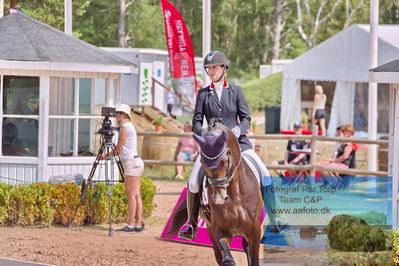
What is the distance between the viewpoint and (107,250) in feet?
42.0

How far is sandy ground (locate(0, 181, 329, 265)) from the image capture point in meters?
11.9

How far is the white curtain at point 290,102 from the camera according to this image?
33.7 meters

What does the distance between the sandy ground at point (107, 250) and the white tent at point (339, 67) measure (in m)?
15.0

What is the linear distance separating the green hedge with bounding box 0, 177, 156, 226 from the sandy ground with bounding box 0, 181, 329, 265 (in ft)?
0.76

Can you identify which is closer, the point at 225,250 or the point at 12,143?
the point at 225,250

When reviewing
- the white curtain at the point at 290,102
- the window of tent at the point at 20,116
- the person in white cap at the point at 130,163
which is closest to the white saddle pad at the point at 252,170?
the person in white cap at the point at 130,163

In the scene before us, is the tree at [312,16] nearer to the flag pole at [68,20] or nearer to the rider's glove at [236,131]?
the flag pole at [68,20]

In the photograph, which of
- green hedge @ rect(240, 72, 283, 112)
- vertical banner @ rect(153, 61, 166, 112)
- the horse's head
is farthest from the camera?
green hedge @ rect(240, 72, 283, 112)

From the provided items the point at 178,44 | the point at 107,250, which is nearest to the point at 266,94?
the point at 178,44

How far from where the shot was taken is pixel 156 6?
56469mm

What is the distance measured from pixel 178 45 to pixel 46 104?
26.6 feet

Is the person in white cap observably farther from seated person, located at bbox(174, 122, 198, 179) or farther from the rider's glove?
seated person, located at bbox(174, 122, 198, 179)

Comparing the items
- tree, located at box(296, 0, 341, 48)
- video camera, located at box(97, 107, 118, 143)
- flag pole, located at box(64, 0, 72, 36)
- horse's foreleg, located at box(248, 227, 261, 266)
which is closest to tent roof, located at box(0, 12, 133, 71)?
video camera, located at box(97, 107, 118, 143)

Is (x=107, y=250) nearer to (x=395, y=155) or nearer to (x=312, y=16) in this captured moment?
(x=395, y=155)
